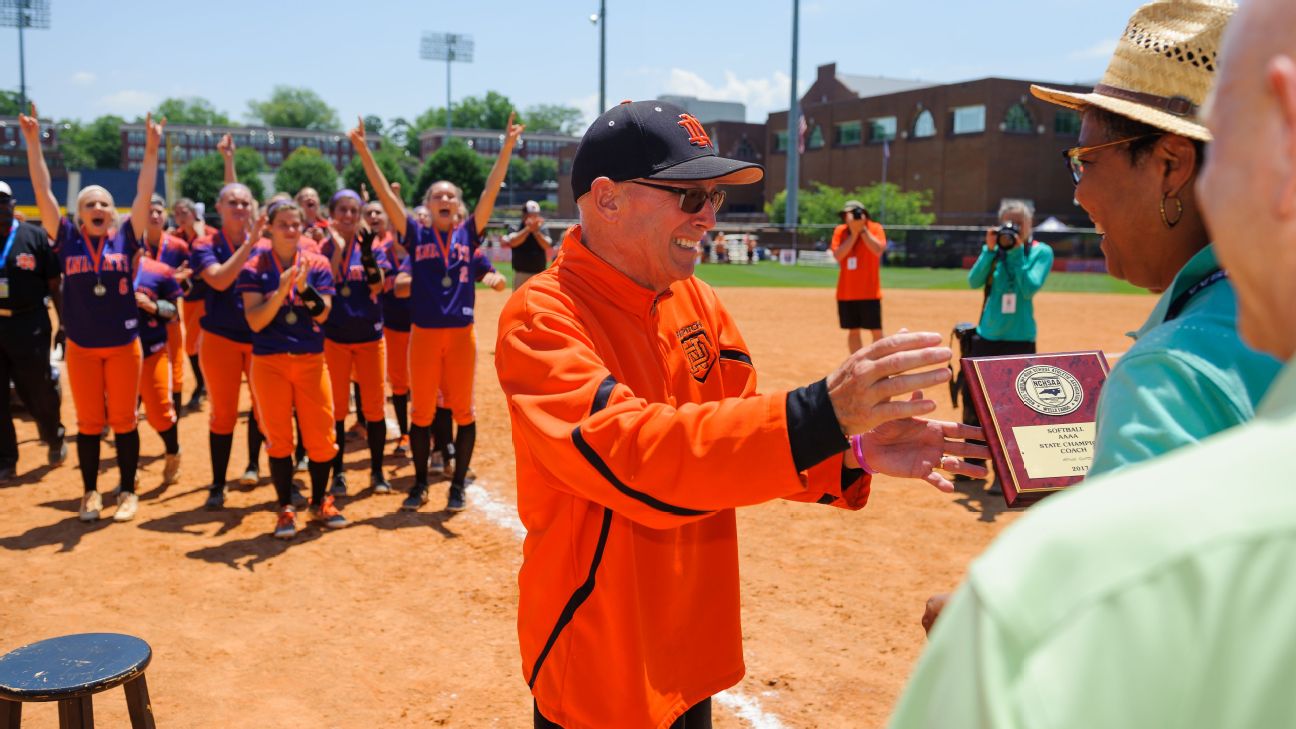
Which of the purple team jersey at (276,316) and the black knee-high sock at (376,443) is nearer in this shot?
the purple team jersey at (276,316)

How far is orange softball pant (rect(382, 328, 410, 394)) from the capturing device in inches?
371

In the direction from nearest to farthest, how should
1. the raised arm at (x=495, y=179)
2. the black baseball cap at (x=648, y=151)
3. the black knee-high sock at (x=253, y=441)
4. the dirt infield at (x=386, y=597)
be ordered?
1. the black baseball cap at (x=648, y=151)
2. the dirt infield at (x=386, y=597)
3. the raised arm at (x=495, y=179)
4. the black knee-high sock at (x=253, y=441)

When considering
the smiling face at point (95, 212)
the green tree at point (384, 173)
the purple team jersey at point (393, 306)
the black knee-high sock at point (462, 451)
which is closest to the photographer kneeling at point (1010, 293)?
the black knee-high sock at point (462, 451)

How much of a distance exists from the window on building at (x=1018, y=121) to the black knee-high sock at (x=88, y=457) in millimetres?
55852

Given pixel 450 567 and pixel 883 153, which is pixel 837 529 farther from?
pixel 883 153

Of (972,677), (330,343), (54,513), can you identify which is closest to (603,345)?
(972,677)

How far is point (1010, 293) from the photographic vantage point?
27.1 feet

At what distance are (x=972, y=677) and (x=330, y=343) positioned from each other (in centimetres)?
857

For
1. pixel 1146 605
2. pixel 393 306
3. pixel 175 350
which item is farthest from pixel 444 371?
pixel 1146 605

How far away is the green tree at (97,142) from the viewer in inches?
4609

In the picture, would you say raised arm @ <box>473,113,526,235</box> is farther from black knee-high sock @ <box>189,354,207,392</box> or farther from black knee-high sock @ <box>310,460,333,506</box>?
black knee-high sock @ <box>189,354,207,392</box>

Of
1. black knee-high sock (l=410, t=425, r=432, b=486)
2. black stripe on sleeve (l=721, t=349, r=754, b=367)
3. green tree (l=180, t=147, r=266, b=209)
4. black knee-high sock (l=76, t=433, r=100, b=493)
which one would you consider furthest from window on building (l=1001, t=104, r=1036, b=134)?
green tree (l=180, t=147, r=266, b=209)

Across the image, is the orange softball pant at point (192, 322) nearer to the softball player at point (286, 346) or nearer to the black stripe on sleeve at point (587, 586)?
the softball player at point (286, 346)

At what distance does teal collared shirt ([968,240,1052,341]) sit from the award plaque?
648 cm
